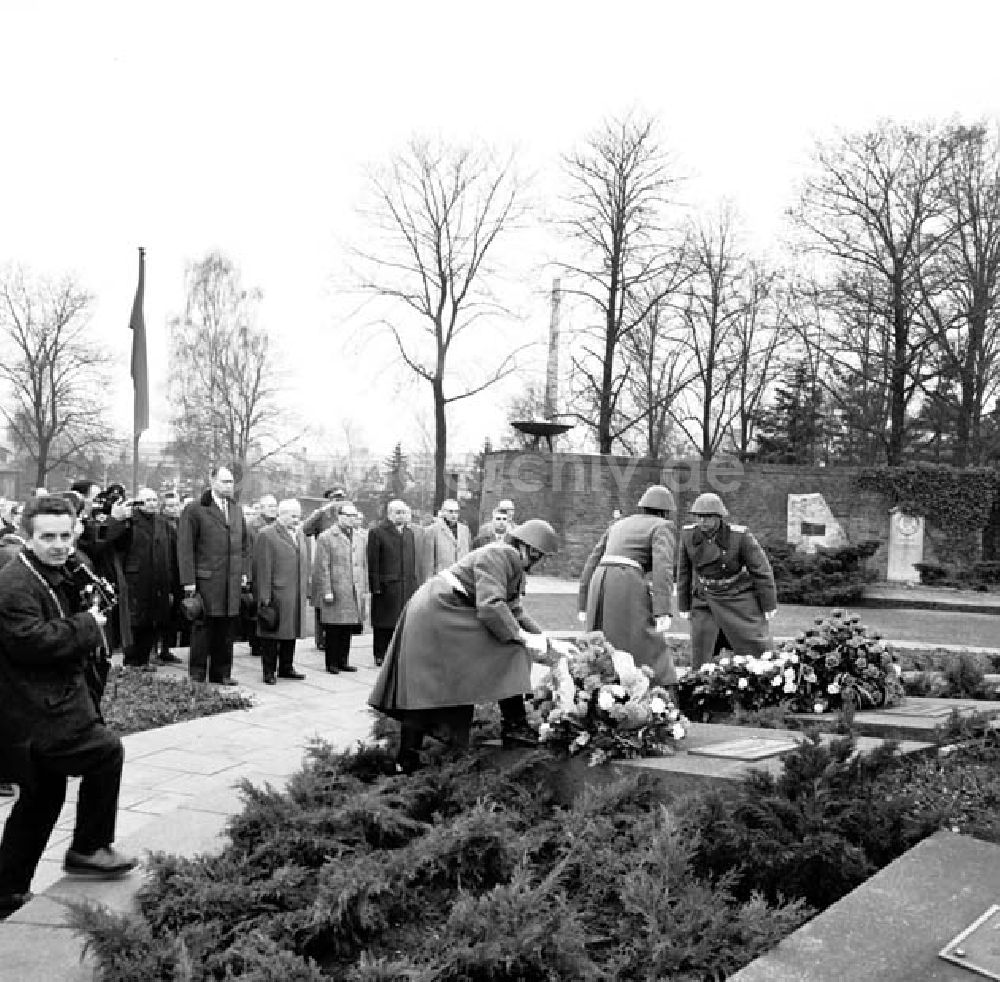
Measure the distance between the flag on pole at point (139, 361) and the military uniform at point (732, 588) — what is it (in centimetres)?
1089

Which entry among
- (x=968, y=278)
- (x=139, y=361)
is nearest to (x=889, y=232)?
(x=968, y=278)

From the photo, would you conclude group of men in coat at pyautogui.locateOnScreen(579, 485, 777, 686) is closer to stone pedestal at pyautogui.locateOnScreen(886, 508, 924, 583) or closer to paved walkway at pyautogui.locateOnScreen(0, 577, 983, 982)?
paved walkway at pyautogui.locateOnScreen(0, 577, 983, 982)

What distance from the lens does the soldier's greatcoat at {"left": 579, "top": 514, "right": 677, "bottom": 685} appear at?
322 inches

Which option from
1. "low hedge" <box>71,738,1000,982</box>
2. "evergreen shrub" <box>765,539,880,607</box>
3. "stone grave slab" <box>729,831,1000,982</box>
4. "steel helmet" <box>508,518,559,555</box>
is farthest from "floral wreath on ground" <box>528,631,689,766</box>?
"evergreen shrub" <box>765,539,880,607</box>

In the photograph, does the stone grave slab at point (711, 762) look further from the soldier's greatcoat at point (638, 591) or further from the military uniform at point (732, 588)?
the military uniform at point (732, 588)

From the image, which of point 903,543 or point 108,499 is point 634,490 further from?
point 108,499

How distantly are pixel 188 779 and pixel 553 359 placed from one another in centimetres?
3059

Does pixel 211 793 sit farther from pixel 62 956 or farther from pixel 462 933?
pixel 462 933

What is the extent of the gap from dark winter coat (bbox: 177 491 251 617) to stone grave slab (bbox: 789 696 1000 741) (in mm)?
5349

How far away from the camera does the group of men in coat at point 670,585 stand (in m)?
8.21

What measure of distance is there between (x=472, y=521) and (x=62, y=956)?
101ft

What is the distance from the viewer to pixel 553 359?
121ft

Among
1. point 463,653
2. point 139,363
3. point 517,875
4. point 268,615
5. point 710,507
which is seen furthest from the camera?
point 139,363

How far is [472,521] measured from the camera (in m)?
34.7
